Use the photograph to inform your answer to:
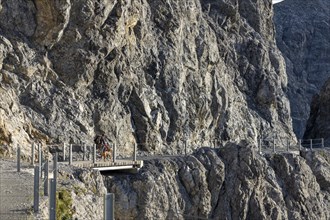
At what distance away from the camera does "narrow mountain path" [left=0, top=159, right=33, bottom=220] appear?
14.4 m

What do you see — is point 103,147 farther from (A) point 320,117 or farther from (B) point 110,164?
(A) point 320,117

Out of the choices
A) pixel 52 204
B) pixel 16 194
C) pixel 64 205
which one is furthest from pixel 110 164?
pixel 52 204

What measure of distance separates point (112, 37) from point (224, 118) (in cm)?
1612

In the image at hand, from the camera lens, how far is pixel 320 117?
7119cm

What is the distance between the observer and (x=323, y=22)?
108 m

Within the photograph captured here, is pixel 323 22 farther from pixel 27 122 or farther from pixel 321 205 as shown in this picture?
pixel 27 122

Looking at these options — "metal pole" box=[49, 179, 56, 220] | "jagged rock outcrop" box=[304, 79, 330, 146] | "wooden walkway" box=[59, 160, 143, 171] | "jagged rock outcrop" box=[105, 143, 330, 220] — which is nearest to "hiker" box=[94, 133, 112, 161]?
"wooden walkway" box=[59, 160, 143, 171]

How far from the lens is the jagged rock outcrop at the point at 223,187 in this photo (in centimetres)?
2894

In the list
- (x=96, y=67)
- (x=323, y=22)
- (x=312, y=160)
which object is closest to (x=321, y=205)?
Answer: (x=312, y=160)

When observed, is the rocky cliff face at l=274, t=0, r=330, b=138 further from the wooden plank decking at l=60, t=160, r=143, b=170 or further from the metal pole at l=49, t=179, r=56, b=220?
the metal pole at l=49, t=179, r=56, b=220

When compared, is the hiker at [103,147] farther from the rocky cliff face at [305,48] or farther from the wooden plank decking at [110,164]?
the rocky cliff face at [305,48]

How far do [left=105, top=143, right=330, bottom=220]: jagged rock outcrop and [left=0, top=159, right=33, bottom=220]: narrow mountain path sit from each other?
7520 mm

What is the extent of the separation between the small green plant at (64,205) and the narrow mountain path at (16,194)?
2.29 feet

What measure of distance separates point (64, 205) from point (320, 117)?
58.7 metres
